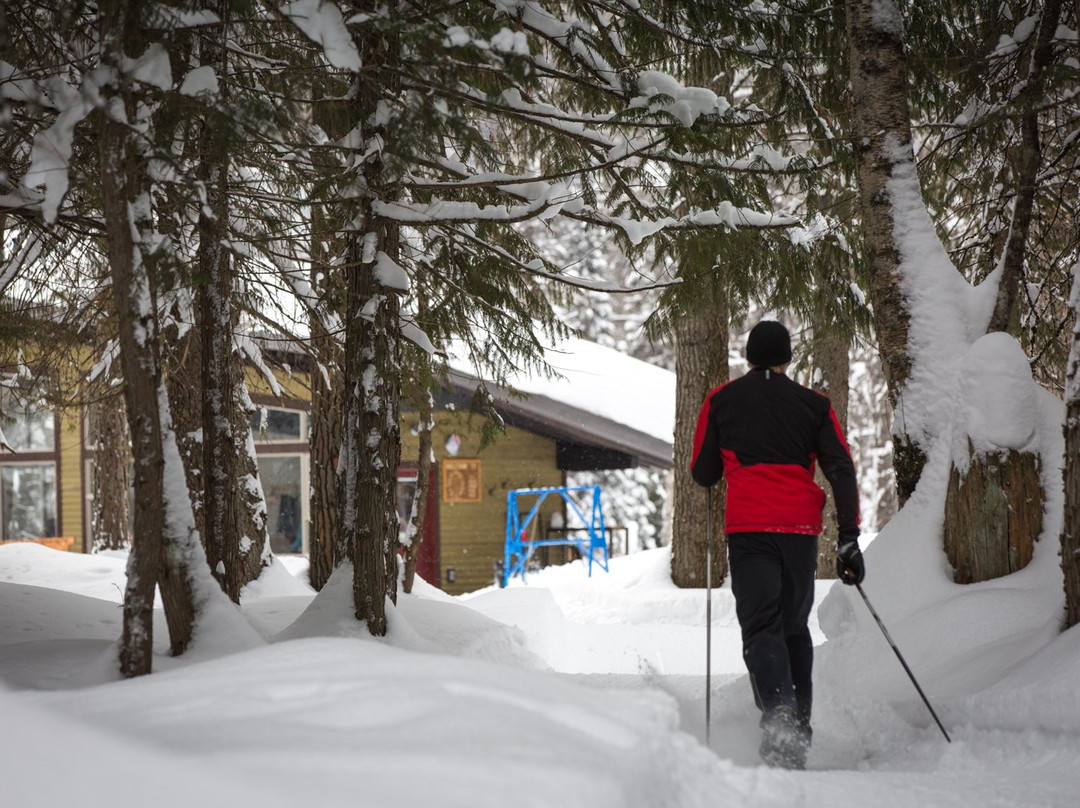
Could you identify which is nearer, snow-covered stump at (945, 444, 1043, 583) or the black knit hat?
the black knit hat

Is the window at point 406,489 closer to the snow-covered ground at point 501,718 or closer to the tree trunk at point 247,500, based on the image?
the tree trunk at point 247,500

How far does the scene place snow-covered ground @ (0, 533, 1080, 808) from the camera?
1884mm

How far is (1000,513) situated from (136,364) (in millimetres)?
3928

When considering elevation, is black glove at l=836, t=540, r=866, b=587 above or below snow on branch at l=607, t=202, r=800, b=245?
below

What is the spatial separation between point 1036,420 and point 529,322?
282 cm

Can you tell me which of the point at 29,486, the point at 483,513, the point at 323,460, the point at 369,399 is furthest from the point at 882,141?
the point at 29,486

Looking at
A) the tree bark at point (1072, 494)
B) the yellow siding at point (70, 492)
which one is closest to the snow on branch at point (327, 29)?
the tree bark at point (1072, 494)

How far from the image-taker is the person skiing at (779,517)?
3.98m

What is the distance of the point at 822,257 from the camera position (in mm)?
6344

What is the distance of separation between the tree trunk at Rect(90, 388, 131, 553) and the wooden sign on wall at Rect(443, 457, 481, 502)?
5.33 meters

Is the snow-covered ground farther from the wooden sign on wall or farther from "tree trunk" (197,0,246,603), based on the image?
the wooden sign on wall

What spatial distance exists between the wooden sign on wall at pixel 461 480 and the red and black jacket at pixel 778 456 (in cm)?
1360

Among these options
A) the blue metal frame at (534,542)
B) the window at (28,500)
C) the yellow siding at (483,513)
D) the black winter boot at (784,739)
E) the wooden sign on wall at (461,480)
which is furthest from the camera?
A: the window at (28,500)

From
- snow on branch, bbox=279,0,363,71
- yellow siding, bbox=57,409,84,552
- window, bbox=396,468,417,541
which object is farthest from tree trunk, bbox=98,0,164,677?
yellow siding, bbox=57,409,84,552
